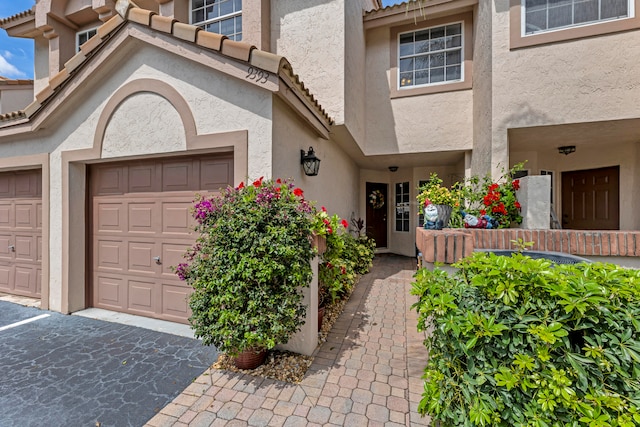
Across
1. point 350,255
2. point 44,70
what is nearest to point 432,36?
point 350,255

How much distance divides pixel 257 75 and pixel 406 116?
199 inches

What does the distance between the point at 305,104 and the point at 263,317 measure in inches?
128

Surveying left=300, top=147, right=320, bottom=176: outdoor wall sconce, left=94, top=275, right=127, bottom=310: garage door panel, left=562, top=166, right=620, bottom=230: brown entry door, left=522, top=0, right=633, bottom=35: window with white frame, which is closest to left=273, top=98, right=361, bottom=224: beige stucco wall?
left=300, top=147, right=320, bottom=176: outdoor wall sconce

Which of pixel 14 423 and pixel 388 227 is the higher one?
pixel 388 227

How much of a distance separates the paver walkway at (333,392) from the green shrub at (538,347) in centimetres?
108

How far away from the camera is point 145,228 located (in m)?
4.68

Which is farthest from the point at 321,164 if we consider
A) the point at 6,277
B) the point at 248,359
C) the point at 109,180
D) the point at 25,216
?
the point at 6,277

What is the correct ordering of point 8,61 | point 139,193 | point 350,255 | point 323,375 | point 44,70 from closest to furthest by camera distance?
point 323,375, point 139,193, point 350,255, point 44,70, point 8,61

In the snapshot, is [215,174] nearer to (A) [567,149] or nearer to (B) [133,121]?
(B) [133,121]

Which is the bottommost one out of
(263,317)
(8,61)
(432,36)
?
(263,317)

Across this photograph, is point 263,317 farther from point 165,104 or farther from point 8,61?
point 8,61

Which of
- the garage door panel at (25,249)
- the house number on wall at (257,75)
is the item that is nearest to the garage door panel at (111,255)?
the garage door panel at (25,249)

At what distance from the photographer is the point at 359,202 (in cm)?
1023

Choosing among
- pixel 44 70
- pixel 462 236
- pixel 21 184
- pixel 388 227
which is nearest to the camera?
pixel 462 236
